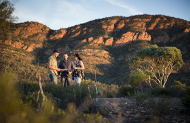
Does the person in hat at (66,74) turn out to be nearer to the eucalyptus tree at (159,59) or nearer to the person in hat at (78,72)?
the person in hat at (78,72)

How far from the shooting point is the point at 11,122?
1.72 metres

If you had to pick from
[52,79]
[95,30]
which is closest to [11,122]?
[52,79]

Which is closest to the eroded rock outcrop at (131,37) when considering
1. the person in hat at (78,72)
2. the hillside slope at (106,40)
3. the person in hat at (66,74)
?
the hillside slope at (106,40)

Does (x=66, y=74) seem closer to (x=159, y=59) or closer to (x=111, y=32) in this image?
(x=159, y=59)

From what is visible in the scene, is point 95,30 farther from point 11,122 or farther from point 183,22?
point 11,122

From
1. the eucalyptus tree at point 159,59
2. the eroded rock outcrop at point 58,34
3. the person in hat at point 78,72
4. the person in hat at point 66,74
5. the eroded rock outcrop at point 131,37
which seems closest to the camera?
the person in hat at point 78,72

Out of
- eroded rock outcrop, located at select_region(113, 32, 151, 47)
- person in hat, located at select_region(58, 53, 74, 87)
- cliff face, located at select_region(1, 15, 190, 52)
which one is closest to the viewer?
person in hat, located at select_region(58, 53, 74, 87)

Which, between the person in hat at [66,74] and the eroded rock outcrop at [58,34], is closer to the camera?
the person in hat at [66,74]

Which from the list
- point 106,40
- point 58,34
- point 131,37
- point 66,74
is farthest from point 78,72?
point 58,34

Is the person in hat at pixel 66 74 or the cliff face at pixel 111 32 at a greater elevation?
the cliff face at pixel 111 32

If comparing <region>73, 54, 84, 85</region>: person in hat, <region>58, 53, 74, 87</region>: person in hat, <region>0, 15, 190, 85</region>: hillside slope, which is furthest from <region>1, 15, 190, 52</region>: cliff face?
<region>73, 54, 84, 85</region>: person in hat

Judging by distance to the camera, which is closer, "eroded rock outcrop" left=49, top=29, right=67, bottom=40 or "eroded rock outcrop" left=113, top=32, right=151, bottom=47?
"eroded rock outcrop" left=113, top=32, right=151, bottom=47

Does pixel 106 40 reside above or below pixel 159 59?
above

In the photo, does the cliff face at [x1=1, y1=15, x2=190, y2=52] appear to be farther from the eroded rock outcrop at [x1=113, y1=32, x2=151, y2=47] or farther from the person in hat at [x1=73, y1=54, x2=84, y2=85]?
the person in hat at [x1=73, y1=54, x2=84, y2=85]
